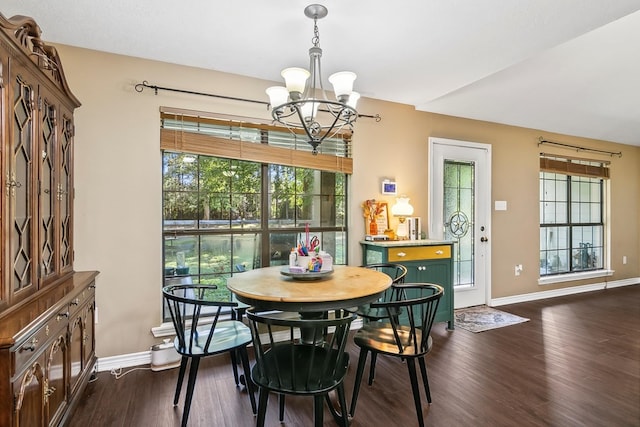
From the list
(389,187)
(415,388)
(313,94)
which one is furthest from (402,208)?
(415,388)

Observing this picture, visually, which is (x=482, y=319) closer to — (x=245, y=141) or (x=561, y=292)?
(x=561, y=292)

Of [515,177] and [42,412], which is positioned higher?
[515,177]

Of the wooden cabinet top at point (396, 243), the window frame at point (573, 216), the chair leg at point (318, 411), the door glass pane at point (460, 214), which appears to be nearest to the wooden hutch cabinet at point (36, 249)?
the chair leg at point (318, 411)

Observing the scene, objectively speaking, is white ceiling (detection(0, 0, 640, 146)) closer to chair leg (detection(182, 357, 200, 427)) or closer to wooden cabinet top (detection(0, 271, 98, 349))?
wooden cabinet top (detection(0, 271, 98, 349))

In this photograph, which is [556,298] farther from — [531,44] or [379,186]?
[531,44]

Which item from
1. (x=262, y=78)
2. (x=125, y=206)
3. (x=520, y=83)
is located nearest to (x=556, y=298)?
(x=520, y=83)

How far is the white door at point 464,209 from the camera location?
436cm

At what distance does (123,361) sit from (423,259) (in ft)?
9.62

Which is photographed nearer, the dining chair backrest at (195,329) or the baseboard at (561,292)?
the dining chair backrest at (195,329)

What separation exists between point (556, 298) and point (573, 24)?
4.29 metres

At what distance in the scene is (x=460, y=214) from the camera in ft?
14.9

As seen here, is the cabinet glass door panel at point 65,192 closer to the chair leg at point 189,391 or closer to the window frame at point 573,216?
the chair leg at point 189,391

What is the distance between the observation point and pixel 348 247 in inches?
148

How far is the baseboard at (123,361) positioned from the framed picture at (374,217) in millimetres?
2413
